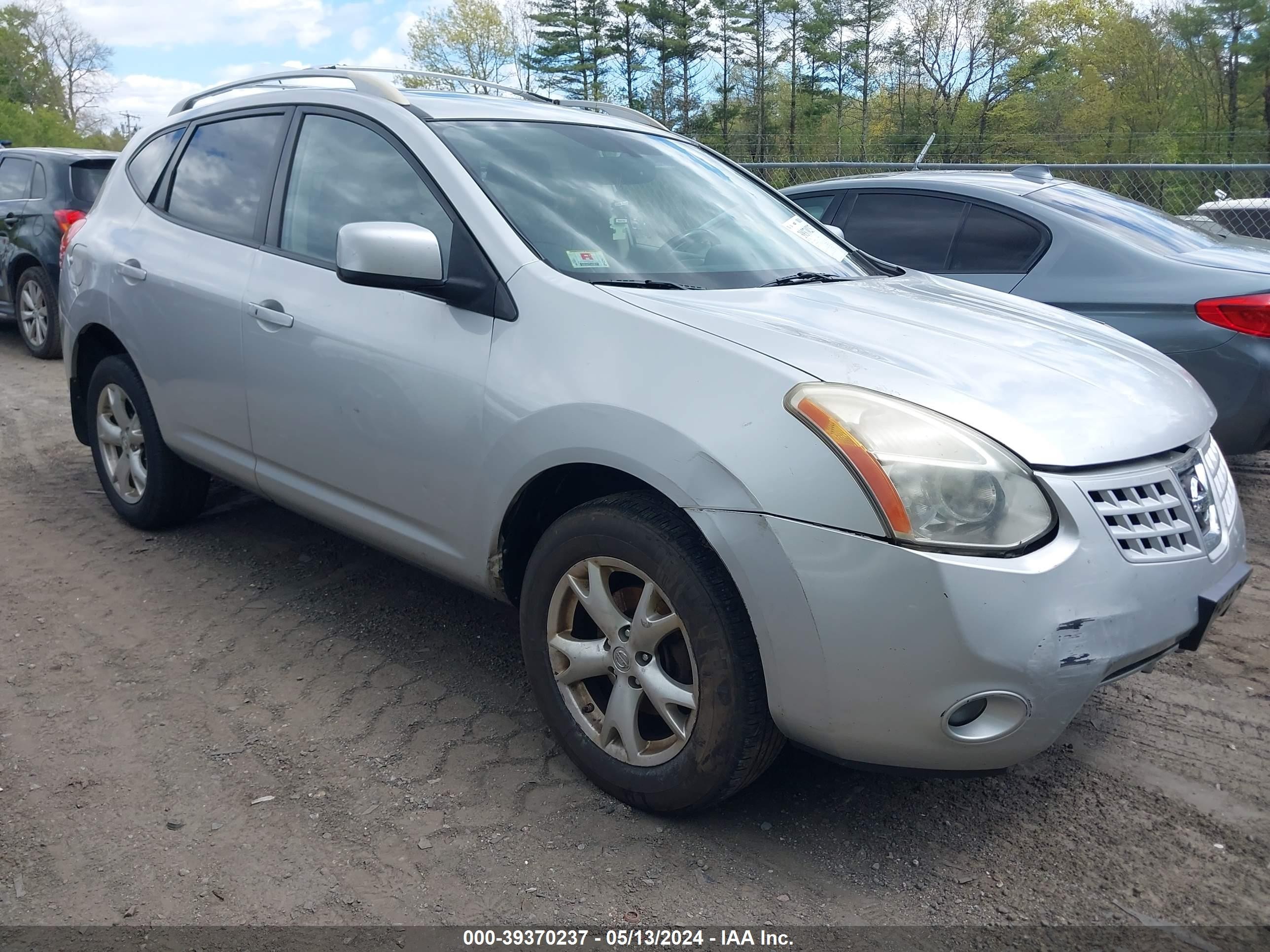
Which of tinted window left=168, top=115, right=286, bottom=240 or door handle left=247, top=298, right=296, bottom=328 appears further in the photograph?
tinted window left=168, top=115, right=286, bottom=240

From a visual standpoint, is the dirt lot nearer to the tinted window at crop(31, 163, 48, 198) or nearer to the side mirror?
the side mirror

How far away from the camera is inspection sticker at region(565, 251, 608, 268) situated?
2.81 m

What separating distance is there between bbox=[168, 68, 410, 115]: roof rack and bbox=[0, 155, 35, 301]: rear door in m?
5.33

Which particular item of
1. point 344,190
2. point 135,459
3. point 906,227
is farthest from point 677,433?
point 906,227

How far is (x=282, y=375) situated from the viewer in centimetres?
331

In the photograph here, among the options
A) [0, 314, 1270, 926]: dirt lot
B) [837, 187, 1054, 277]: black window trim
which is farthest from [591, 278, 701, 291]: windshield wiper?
[837, 187, 1054, 277]: black window trim

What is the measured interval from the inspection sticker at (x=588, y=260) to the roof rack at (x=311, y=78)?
0.90 meters

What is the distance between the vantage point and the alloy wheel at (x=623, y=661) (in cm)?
239

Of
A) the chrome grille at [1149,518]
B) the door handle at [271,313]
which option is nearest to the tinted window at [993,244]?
the chrome grille at [1149,518]

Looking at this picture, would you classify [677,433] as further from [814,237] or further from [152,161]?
[152,161]

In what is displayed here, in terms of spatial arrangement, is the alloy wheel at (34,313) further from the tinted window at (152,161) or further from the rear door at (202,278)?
the rear door at (202,278)

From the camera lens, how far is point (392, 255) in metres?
2.72

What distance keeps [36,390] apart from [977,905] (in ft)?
24.4

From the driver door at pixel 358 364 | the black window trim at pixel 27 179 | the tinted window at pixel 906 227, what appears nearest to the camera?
the driver door at pixel 358 364
